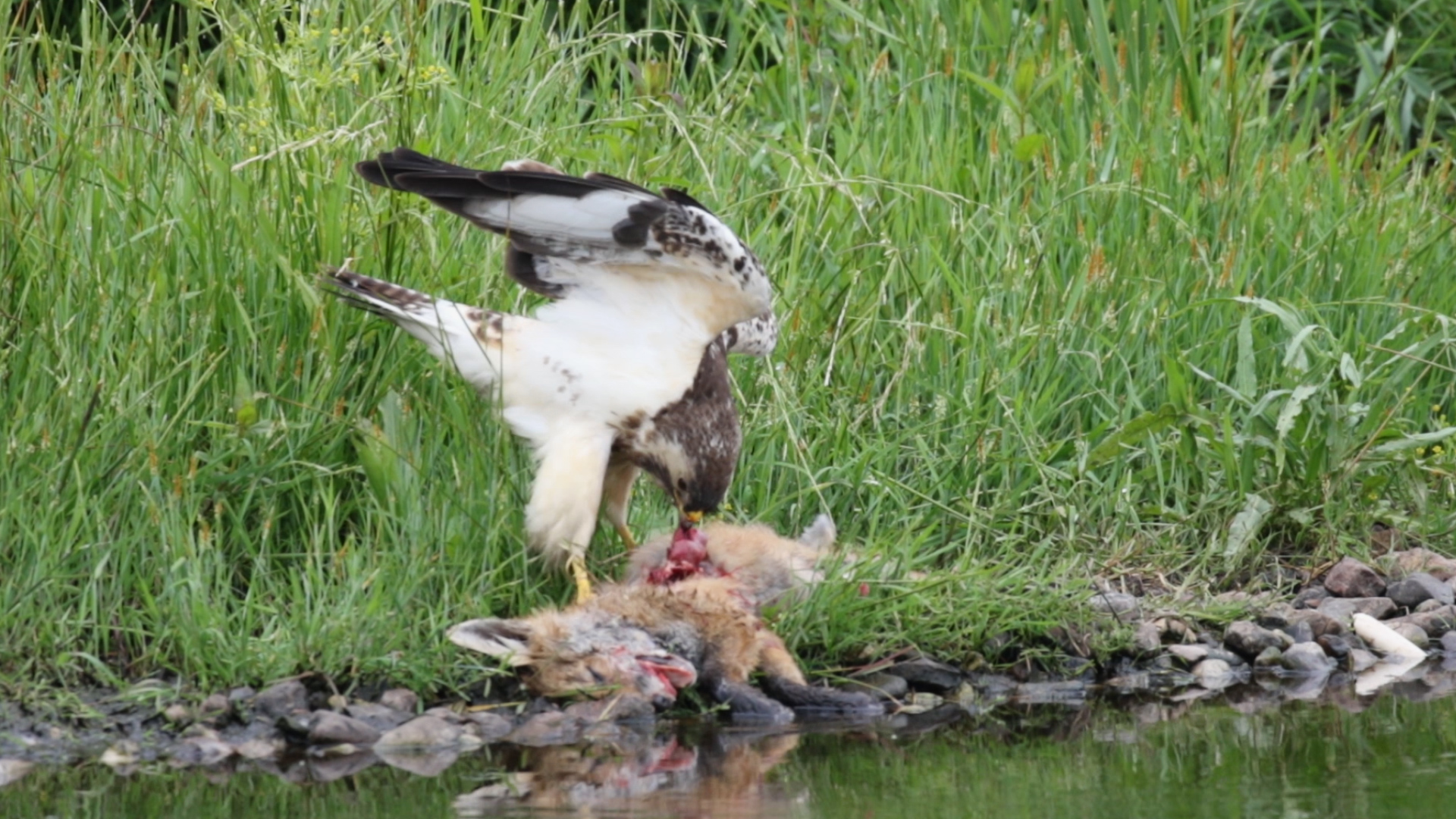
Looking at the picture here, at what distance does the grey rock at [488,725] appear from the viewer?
13.1 feet

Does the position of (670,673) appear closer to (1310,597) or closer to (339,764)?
(339,764)

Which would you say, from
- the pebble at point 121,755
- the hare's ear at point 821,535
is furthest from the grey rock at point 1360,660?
the pebble at point 121,755

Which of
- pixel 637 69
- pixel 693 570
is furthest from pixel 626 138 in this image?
pixel 693 570

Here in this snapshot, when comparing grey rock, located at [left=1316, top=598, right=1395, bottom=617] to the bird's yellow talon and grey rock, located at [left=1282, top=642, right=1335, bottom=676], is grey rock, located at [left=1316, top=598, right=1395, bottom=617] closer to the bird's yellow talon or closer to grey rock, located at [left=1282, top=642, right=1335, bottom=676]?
grey rock, located at [left=1282, top=642, right=1335, bottom=676]

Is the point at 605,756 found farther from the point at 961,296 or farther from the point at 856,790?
the point at 961,296

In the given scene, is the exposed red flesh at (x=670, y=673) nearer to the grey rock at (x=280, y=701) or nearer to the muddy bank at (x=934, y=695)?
the muddy bank at (x=934, y=695)

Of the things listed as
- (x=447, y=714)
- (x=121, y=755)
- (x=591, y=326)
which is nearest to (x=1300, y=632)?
(x=591, y=326)

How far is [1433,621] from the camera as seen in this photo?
4941 millimetres

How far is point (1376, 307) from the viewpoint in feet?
19.2

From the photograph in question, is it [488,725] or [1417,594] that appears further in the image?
[1417,594]

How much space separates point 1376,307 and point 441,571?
3.00 metres

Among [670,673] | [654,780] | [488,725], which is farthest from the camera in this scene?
[670,673]

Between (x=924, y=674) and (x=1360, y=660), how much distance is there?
1.11 m

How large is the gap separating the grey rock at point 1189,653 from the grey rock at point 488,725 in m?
1.60
